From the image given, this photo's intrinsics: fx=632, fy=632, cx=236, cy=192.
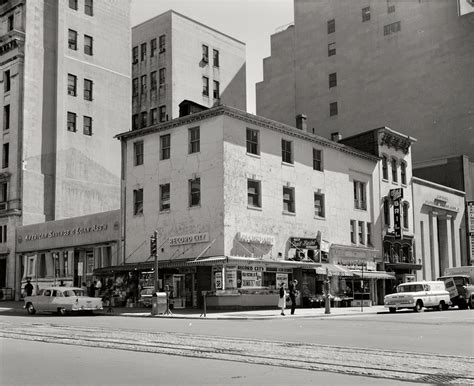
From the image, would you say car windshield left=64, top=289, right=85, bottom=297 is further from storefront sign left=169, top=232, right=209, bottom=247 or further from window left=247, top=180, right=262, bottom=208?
window left=247, top=180, right=262, bottom=208

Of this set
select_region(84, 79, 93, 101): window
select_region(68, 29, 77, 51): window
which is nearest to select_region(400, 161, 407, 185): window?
select_region(84, 79, 93, 101): window

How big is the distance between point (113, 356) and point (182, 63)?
6071 centimetres

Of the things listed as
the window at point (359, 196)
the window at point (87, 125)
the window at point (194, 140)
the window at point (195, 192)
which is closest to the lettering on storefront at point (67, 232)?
the window at point (195, 192)

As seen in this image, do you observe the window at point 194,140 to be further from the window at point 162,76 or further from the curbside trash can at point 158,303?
the window at point 162,76

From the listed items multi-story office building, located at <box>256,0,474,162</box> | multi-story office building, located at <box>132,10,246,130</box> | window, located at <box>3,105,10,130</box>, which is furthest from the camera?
multi-story office building, located at <box>132,10,246,130</box>

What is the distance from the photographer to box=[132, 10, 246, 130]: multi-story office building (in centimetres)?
7006

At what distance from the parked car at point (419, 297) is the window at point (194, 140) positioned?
561 inches

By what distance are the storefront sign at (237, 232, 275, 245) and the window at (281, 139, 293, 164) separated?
5.70 m

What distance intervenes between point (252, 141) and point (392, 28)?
122 feet

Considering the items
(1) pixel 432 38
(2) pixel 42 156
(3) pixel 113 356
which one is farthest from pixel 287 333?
(1) pixel 432 38

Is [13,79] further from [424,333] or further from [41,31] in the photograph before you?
[424,333]

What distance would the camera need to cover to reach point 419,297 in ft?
115

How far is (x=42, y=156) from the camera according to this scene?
55.1m

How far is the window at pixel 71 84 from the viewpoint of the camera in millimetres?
58188
